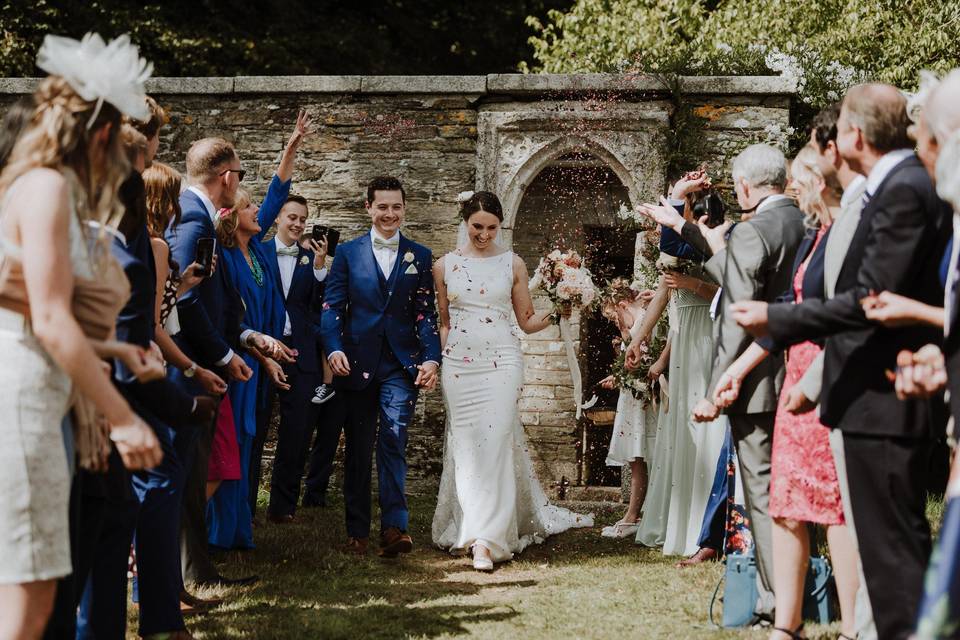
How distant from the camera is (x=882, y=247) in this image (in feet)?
9.89

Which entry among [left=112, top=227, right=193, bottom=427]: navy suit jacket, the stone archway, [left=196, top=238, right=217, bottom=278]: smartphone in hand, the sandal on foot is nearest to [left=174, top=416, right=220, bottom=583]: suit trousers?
[left=196, top=238, right=217, bottom=278]: smartphone in hand

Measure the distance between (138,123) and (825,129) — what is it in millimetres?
2499

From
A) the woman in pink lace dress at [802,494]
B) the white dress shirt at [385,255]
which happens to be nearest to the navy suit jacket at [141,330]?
the woman in pink lace dress at [802,494]

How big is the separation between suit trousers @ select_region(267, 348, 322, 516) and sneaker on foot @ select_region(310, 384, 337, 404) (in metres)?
0.04

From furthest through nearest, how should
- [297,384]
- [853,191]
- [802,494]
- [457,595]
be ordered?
[297,384], [457,595], [802,494], [853,191]

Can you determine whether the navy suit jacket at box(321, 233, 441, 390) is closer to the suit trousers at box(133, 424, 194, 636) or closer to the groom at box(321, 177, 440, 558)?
the groom at box(321, 177, 440, 558)

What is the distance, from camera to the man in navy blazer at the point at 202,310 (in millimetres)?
4602

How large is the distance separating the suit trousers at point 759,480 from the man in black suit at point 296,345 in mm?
3695

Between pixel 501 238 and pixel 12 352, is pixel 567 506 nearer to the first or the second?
pixel 501 238

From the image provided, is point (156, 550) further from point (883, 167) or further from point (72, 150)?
point (883, 167)

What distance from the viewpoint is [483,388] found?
6.33 m

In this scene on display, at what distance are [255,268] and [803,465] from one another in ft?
12.2

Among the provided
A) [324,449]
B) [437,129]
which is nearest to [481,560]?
[324,449]

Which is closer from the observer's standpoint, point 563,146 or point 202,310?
point 202,310
